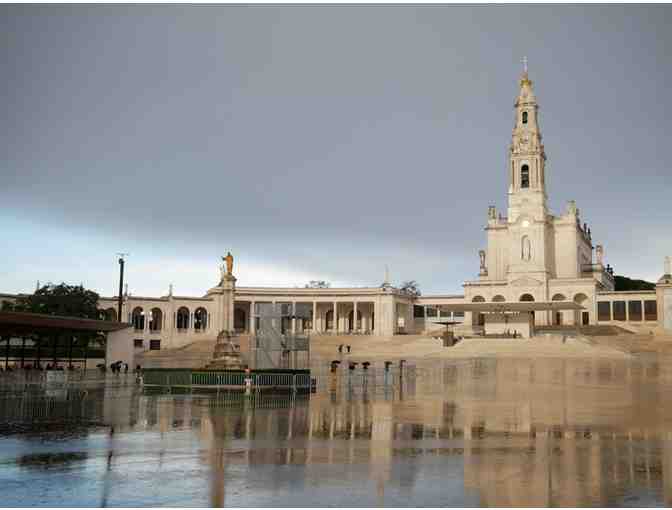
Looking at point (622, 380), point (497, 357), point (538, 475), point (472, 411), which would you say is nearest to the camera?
point (538, 475)

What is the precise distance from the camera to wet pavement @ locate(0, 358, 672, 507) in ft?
29.0

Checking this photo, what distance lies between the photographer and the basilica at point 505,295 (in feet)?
291

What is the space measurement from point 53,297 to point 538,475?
222ft

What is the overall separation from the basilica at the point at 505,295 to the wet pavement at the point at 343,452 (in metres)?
66.1

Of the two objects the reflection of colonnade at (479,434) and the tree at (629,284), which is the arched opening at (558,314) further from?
the reflection of colonnade at (479,434)

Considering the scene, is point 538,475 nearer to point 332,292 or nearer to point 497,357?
point 497,357

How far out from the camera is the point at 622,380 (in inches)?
1233

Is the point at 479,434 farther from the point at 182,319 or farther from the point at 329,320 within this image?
the point at 329,320

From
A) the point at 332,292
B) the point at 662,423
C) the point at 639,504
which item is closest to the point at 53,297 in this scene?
the point at 332,292

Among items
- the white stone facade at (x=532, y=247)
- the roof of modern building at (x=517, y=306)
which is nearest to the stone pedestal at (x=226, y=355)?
the roof of modern building at (x=517, y=306)

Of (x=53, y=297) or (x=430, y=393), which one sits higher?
(x=53, y=297)

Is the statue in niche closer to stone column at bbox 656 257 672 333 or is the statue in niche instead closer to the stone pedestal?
stone column at bbox 656 257 672 333

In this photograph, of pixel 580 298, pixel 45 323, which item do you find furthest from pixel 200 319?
pixel 45 323

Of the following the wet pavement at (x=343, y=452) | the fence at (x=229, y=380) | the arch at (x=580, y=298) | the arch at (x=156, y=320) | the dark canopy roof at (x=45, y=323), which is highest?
the arch at (x=580, y=298)
